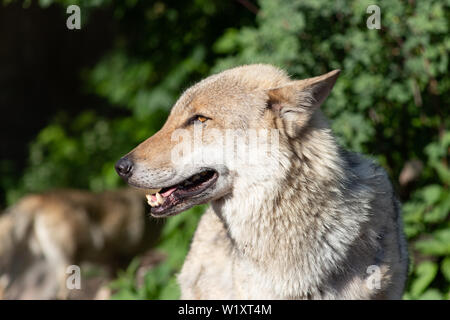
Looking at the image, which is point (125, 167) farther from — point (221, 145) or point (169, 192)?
point (221, 145)

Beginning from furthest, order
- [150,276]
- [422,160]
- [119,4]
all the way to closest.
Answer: [119,4]
[422,160]
[150,276]

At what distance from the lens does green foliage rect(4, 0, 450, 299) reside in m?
5.04

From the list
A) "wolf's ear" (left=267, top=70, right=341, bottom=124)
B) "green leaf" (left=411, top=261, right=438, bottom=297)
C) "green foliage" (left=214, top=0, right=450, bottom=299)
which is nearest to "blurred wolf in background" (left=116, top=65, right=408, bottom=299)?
"wolf's ear" (left=267, top=70, right=341, bottom=124)

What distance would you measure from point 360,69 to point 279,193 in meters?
2.72

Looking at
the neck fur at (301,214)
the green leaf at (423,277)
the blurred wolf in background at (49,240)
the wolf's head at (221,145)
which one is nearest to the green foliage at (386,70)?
the green leaf at (423,277)

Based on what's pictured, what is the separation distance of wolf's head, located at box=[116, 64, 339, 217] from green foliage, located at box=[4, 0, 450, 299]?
173 centimetres

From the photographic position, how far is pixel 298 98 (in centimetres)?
318

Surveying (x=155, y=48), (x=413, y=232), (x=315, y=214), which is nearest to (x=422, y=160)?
(x=413, y=232)

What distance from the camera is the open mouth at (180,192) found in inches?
130

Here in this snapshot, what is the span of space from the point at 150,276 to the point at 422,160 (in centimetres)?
329

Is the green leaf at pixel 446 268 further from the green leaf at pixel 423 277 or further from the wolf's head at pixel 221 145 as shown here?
the wolf's head at pixel 221 145

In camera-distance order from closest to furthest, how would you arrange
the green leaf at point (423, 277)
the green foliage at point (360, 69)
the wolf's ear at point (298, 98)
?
the wolf's ear at point (298, 98), the green leaf at point (423, 277), the green foliage at point (360, 69)
